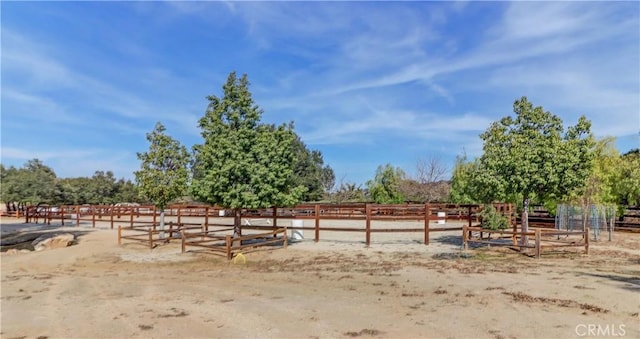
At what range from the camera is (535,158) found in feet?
43.7

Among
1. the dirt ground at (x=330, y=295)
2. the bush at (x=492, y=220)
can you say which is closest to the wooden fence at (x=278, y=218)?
the bush at (x=492, y=220)

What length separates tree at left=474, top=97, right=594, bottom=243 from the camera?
13.2 m

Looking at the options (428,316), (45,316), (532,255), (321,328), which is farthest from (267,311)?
(532,255)

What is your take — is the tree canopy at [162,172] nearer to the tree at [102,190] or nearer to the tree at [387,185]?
the tree at [387,185]

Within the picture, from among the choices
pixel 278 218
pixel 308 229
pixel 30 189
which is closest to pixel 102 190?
pixel 30 189

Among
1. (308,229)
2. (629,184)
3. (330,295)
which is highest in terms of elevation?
(629,184)

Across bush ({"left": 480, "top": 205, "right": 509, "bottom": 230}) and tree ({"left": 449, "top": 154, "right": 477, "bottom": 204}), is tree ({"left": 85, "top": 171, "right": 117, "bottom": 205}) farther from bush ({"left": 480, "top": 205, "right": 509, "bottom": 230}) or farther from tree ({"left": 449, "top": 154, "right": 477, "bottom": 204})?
bush ({"left": 480, "top": 205, "right": 509, "bottom": 230})

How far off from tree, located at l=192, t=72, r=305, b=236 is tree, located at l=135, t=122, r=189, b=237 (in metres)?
2.23

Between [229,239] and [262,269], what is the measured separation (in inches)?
78.8

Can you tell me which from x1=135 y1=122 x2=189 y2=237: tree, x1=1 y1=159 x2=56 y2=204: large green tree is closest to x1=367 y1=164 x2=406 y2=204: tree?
x1=135 y1=122 x2=189 y2=237: tree

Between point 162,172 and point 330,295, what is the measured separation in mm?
11663

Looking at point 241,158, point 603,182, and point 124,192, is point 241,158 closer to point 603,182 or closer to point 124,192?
point 603,182

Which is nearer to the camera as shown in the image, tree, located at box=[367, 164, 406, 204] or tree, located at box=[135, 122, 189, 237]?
tree, located at box=[135, 122, 189, 237]

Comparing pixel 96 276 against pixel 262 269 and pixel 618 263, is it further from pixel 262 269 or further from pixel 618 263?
pixel 618 263
